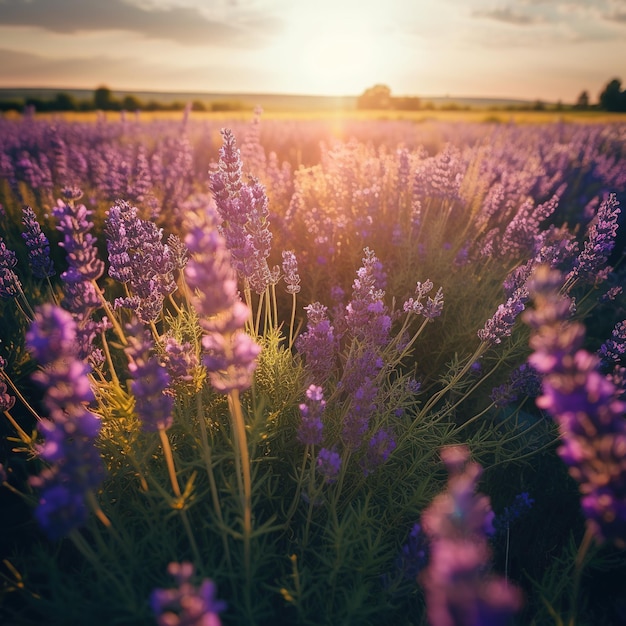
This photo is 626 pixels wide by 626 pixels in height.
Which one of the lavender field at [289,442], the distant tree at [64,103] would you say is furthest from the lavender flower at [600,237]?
the distant tree at [64,103]

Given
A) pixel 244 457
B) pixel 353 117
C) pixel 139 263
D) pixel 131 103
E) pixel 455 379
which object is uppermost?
pixel 131 103

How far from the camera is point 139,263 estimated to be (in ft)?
6.08

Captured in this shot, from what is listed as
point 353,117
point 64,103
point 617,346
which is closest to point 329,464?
point 617,346

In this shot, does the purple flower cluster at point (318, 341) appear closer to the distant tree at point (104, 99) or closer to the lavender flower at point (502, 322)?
the lavender flower at point (502, 322)

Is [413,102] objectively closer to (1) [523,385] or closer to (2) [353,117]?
(2) [353,117]

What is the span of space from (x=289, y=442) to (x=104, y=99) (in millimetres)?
54230

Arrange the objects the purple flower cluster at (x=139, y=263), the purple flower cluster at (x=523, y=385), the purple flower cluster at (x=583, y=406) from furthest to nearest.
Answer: the purple flower cluster at (x=523, y=385), the purple flower cluster at (x=139, y=263), the purple flower cluster at (x=583, y=406)

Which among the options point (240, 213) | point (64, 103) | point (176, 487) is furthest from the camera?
point (64, 103)

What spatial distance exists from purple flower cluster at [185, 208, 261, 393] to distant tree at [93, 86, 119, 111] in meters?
51.6

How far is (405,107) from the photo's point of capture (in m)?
50.7

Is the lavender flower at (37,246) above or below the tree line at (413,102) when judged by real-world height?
below

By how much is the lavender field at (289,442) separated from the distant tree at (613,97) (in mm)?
53838

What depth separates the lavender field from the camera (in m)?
0.88

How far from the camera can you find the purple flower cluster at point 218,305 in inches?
36.0
